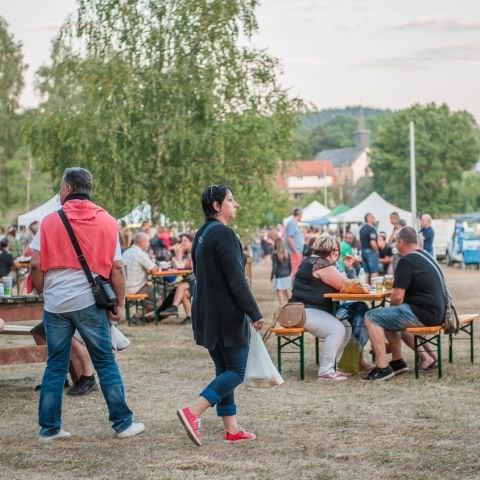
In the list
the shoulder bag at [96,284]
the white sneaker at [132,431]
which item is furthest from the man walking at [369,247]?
the shoulder bag at [96,284]

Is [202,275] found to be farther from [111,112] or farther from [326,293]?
[111,112]

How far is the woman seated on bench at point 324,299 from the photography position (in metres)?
10.9

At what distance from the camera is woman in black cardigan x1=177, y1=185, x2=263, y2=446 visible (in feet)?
24.0

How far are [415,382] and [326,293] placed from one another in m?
1.22

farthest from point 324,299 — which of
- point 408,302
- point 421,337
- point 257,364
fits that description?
point 257,364

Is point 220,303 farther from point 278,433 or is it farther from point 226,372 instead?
point 278,433

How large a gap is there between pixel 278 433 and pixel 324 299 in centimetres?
326

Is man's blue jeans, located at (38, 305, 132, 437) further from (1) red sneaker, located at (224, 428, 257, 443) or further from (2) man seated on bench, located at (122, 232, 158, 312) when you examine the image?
(2) man seated on bench, located at (122, 232, 158, 312)

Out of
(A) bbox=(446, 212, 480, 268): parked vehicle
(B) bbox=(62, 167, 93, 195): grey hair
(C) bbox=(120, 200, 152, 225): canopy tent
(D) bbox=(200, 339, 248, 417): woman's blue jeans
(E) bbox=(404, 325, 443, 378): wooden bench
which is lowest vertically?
(A) bbox=(446, 212, 480, 268): parked vehicle

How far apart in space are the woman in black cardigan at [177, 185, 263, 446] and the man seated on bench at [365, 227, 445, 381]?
3374mm

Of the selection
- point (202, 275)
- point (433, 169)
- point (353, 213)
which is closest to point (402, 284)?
point (202, 275)

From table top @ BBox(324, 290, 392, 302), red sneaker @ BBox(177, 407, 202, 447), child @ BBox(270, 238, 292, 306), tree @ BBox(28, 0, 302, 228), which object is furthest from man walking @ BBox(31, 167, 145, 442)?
tree @ BBox(28, 0, 302, 228)

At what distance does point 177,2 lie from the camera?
25.1 m

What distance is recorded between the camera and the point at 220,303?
738cm
